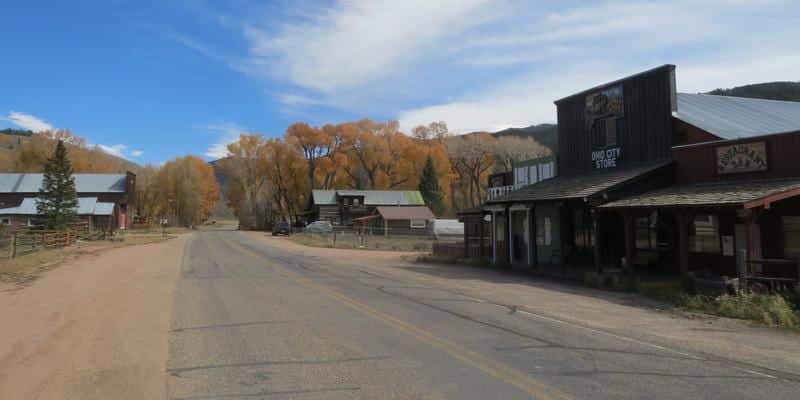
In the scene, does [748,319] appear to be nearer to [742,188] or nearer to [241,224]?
[742,188]

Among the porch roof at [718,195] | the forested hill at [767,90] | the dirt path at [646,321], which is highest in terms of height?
the forested hill at [767,90]

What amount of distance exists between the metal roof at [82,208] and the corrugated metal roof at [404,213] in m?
35.8

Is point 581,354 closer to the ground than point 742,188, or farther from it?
closer to the ground

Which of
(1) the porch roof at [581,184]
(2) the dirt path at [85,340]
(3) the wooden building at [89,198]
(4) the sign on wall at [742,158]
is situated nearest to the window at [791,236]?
(4) the sign on wall at [742,158]

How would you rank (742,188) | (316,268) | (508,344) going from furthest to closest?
1. (316,268)
2. (742,188)
3. (508,344)

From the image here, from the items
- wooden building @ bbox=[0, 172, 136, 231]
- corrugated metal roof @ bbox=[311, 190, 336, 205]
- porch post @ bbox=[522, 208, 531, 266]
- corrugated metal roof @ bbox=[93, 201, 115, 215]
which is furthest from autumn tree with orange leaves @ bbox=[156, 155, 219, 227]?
porch post @ bbox=[522, 208, 531, 266]

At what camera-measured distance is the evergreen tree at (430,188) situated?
86188 millimetres

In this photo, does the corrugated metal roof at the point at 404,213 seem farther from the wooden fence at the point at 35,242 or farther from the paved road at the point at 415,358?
the paved road at the point at 415,358

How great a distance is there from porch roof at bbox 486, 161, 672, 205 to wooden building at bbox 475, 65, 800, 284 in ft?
0.26

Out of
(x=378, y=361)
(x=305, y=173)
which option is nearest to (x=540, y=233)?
(x=378, y=361)

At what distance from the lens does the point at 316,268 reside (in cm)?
2239

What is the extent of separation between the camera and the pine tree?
49275 mm

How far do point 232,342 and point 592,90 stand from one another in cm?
1900

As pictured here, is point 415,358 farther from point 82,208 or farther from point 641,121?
point 82,208
